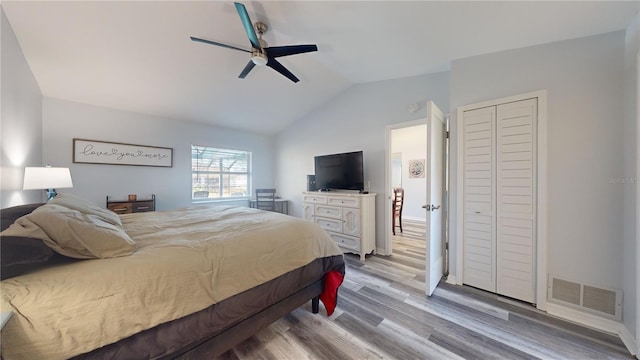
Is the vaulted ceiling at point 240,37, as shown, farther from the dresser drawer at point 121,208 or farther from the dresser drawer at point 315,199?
the dresser drawer at point 315,199

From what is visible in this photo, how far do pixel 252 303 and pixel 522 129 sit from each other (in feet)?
9.03

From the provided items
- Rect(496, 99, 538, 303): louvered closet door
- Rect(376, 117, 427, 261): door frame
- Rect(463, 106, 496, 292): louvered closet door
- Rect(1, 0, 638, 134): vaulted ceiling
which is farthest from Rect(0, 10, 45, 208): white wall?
Rect(496, 99, 538, 303): louvered closet door

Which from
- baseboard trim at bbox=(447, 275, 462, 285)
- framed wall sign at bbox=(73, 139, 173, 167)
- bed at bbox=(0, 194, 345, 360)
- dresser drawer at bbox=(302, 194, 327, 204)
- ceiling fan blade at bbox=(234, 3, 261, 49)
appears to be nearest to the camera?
bed at bbox=(0, 194, 345, 360)

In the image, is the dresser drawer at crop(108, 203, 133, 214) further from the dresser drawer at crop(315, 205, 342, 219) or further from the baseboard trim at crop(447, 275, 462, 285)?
the baseboard trim at crop(447, 275, 462, 285)

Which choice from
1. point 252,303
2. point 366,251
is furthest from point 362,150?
point 252,303

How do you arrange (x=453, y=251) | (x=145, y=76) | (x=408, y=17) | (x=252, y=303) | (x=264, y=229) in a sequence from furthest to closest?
(x=145, y=76) < (x=453, y=251) < (x=408, y=17) < (x=264, y=229) < (x=252, y=303)

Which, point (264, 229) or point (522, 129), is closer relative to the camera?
point (264, 229)

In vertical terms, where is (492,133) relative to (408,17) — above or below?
below

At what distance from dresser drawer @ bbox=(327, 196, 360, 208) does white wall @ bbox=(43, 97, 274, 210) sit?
107 inches

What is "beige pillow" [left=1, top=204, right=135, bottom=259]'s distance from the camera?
944 millimetres

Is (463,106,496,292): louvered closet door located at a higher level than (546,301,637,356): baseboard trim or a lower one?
higher

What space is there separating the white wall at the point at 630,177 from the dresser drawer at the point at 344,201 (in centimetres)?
236

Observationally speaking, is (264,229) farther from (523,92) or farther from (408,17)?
(523,92)

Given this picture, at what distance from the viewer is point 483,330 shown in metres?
1.73
